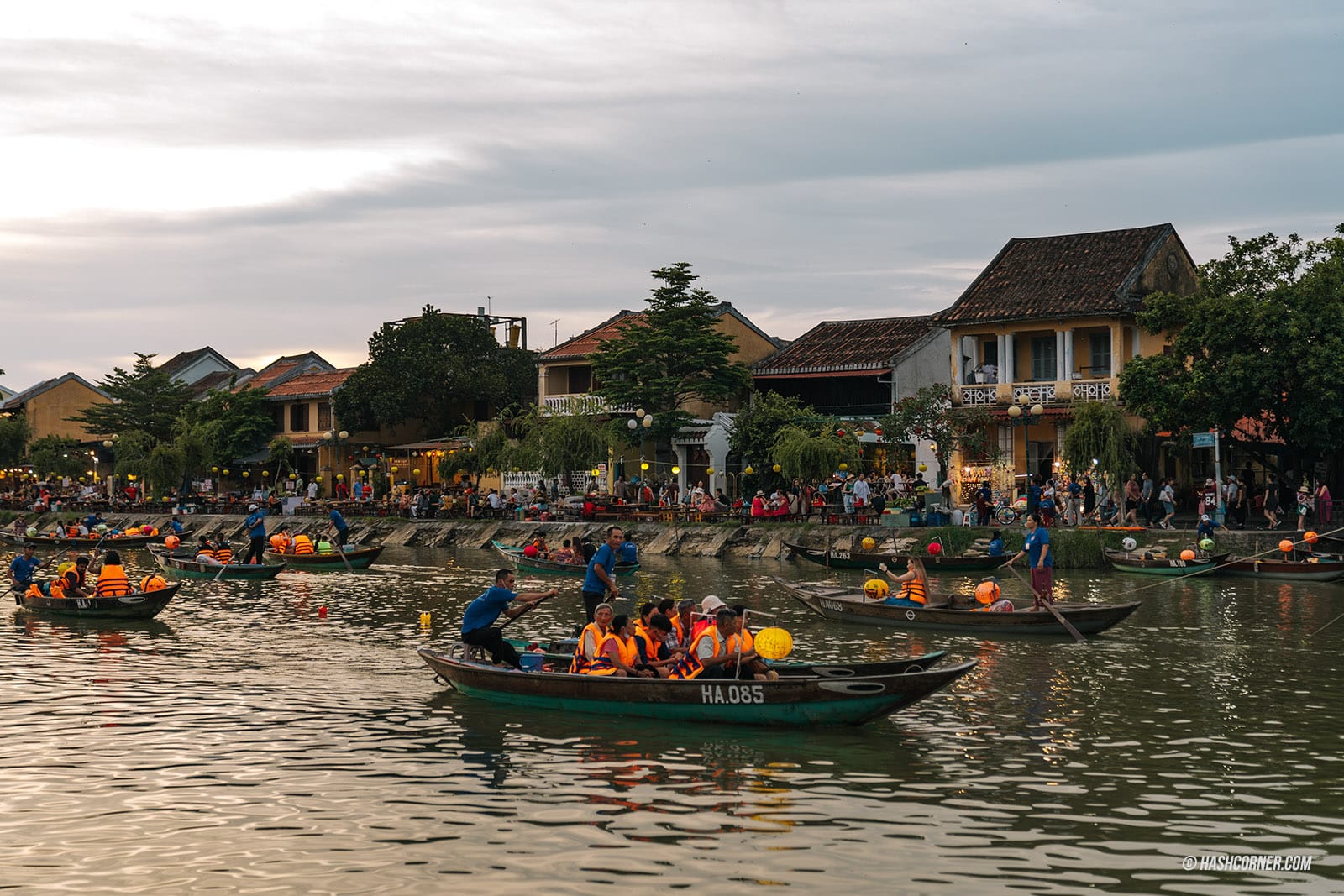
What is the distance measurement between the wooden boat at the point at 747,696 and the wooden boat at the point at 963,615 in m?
7.44

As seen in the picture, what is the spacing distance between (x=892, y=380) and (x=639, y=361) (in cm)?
974

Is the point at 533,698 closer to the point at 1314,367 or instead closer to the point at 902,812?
the point at 902,812

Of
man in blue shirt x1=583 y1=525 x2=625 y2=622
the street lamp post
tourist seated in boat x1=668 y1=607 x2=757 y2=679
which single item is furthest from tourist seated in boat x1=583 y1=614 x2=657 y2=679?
the street lamp post

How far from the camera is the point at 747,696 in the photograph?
14.2m

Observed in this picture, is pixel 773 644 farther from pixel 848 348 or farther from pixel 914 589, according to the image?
pixel 848 348

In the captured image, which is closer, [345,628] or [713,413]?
[345,628]

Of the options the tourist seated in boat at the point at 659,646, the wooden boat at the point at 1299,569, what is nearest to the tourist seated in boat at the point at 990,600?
the tourist seated in boat at the point at 659,646

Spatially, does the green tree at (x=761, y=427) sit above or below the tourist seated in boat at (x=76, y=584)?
above

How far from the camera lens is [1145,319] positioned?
3794 cm

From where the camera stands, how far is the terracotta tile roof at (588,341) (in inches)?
2243

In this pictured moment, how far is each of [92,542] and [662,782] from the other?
41014 mm

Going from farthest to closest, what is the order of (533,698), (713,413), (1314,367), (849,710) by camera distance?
(713,413), (1314,367), (533,698), (849,710)

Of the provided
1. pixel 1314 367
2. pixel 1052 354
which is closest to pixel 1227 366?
pixel 1314 367

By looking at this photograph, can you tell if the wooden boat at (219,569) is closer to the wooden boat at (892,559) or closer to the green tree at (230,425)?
the wooden boat at (892,559)
